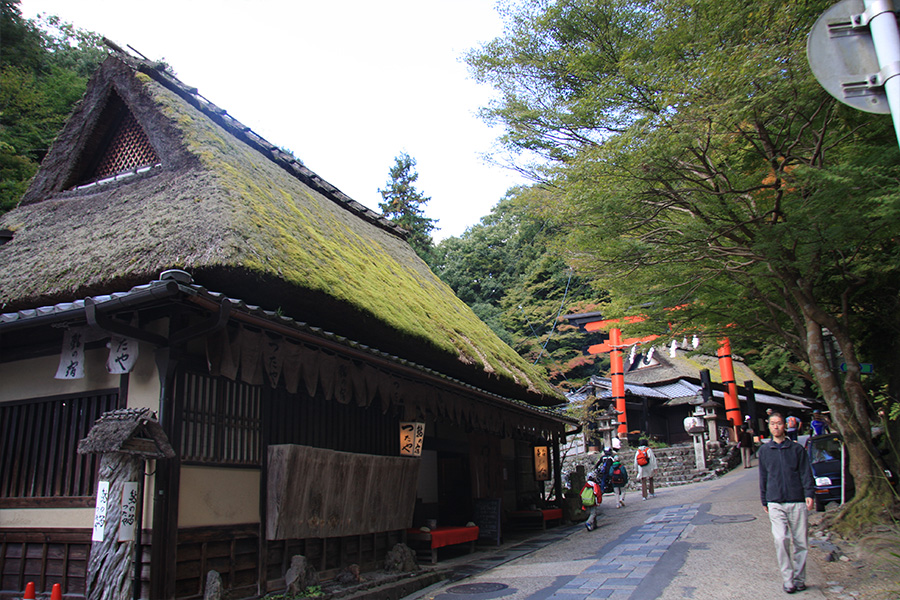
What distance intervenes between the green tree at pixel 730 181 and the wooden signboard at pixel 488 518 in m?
4.64

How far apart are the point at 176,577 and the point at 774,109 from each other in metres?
9.09

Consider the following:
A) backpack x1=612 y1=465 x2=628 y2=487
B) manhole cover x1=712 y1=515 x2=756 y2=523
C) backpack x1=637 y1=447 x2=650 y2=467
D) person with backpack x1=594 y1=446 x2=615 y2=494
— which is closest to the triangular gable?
manhole cover x1=712 y1=515 x2=756 y2=523

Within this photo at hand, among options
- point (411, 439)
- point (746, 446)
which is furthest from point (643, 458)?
point (411, 439)

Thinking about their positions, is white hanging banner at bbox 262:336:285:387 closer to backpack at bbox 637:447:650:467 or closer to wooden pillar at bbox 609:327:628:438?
backpack at bbox 637:447:650:467

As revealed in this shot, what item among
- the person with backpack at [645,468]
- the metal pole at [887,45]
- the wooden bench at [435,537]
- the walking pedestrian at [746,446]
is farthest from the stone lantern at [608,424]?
the metal pole at [887,45]

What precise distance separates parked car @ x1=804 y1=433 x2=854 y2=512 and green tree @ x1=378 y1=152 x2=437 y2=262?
22.9 meters

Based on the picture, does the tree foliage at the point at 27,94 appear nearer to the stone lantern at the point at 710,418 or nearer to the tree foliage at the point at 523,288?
the tree foliage at the point at 523,288

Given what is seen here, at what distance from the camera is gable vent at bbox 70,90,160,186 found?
346 inches

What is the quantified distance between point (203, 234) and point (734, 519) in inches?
408

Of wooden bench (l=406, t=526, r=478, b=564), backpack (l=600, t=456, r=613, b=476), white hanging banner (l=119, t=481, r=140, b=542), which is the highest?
white hanging banner (l=119, t=481, r=140, b=542)

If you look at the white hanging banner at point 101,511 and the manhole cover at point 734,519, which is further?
the manhole cover at point 734,519

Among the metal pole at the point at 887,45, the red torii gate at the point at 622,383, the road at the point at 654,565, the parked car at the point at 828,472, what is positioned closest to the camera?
the metal pole at the point at 887,45

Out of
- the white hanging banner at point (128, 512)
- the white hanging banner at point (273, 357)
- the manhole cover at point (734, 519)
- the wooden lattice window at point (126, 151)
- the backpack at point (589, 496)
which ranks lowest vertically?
the manhole cover at point (734, 519)

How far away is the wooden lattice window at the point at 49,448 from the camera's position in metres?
5.97
